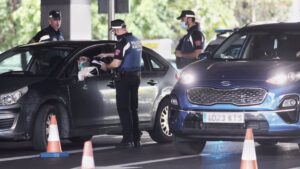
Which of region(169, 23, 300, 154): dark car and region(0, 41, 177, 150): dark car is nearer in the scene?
region(169, 23, 300, 154): dark car

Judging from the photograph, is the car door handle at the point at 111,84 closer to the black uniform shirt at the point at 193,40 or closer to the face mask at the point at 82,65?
the face mask at the point at 82,65

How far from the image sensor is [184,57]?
1659 centimetres

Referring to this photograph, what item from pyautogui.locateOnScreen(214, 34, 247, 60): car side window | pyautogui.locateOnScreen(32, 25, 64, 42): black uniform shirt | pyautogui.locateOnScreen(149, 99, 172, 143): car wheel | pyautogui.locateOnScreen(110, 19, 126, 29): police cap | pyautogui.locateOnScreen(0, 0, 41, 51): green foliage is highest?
pyautogui.locateOnScreen(110, 19, 126, 29): police cap

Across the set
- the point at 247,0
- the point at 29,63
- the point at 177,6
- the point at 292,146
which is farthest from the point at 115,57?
the point at 247,0

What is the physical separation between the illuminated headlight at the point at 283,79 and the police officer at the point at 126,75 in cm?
245

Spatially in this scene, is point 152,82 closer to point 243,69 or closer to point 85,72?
point 85,72

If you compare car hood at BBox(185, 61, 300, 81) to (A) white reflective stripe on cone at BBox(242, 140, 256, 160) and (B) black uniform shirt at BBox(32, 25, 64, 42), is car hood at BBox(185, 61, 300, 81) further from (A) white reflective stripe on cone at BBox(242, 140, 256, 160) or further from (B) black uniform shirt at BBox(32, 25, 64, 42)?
(B) black uniform shirt at BBox(32, 25, 64, 42)

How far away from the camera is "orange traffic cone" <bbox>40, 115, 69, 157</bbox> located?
1225 cm

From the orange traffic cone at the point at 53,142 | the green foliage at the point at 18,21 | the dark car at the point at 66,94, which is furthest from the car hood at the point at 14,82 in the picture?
the green foliage at the point at 18,21

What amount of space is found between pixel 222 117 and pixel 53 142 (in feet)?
7.08

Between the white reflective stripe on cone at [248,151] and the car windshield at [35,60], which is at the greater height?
the car windshield at [35,60]

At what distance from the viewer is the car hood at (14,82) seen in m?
13.1

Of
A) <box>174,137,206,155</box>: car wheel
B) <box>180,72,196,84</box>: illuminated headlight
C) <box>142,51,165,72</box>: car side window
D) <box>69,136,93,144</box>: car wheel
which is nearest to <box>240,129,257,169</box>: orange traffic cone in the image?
<box>180,72,196,84</box>: illuminated headlight

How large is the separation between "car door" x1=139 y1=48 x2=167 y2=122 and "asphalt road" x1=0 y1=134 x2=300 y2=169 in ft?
1.70
